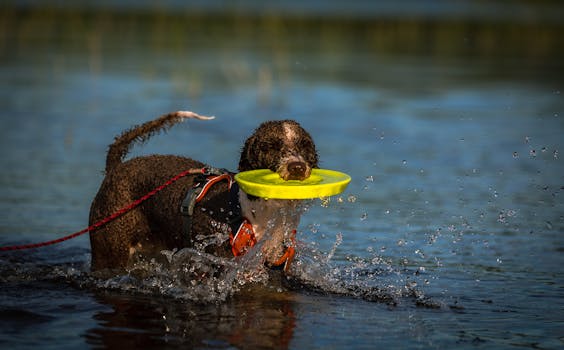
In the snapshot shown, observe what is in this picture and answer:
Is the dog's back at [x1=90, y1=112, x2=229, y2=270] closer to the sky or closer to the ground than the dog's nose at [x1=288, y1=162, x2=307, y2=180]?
closer to the ground

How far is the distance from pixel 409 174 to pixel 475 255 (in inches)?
150

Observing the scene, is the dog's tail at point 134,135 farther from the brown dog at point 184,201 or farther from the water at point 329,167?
the water at point 329,167

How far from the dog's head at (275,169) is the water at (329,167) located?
28cm

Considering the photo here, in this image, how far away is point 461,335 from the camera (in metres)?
7.01

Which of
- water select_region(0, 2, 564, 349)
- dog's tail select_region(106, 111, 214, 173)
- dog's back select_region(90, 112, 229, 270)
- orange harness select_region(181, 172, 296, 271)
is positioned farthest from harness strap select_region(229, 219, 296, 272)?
dog's tail select_region(106, 111, 214, 173)

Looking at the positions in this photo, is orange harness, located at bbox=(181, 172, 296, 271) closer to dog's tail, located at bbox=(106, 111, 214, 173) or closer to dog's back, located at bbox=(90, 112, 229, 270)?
dog's back, located at bbox=(90, 112, 229, 270)

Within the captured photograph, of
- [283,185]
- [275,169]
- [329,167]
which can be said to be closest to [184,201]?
[275,169]

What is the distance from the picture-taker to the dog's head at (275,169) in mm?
7238

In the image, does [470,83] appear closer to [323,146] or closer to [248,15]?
[323,146]

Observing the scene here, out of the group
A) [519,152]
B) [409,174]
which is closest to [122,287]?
[409,174]

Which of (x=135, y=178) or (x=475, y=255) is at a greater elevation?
(x=135, y=178)

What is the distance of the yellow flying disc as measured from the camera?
22.1 ft

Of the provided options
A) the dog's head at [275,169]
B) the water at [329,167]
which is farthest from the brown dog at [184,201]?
the water at [329,167]

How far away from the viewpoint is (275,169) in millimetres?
7258
